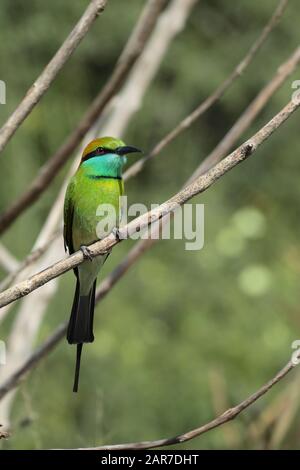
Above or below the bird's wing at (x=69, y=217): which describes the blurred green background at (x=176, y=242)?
above

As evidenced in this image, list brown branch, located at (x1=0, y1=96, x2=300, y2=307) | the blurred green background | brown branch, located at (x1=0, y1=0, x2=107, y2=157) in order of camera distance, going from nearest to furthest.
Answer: brown branch, located at (x1=0, y1=96, x2=300, y2=307), brown branch, located at (x1=0, y1=0, x2=107, y2=157), the blurred green background

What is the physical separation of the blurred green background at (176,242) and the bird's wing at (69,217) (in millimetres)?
1103

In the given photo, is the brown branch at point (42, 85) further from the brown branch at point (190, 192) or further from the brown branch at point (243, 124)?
the brown branch at point (243, 124)

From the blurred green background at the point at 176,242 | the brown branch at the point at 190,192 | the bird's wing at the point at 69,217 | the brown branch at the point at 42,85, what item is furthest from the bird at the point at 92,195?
the blurred green background at the point at 176,242

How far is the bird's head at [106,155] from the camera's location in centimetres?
223

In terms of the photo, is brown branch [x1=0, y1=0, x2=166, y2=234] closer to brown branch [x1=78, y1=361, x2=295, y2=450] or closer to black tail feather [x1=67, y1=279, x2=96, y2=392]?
black tail feather [x1=67, y1=279, x2=96, y2=392]

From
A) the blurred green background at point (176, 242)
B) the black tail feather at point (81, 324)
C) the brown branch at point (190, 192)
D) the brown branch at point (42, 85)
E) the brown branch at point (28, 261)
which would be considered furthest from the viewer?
the blurred green background at point (176, 242)

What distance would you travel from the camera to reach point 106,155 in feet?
7.38

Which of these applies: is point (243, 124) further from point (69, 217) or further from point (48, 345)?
point (48, 345)

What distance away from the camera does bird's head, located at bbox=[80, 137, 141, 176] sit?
7.30ft

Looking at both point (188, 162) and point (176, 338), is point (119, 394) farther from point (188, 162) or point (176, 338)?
point (188, 162)

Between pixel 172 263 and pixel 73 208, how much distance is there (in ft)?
8.71

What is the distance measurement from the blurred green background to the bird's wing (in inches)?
43.4

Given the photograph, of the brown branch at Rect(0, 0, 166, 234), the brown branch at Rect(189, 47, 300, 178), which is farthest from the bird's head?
the brown branch at Rect(189, 47, 300, 178)
